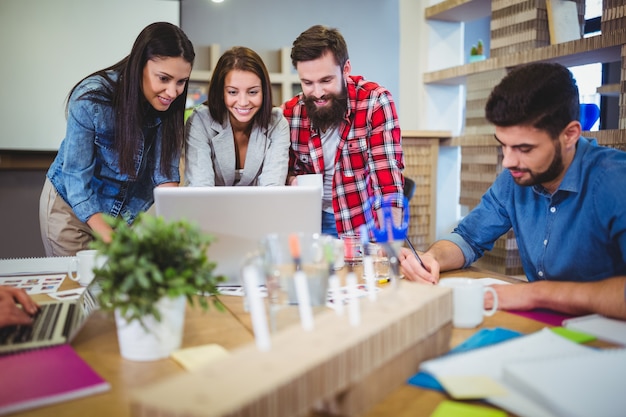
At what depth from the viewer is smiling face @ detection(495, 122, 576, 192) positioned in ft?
4.62

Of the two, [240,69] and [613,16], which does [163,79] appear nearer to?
[240,69]

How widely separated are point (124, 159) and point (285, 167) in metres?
0.58

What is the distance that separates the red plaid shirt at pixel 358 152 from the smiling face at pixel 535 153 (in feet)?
3.08

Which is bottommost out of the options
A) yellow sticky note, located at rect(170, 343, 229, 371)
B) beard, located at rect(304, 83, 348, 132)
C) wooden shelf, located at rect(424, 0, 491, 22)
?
yellow sticky note, located at rect(170, 343, 229, 371)

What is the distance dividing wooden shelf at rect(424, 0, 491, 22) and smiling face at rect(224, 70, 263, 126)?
2.18 metres

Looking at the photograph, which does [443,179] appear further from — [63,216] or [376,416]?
[376,416]

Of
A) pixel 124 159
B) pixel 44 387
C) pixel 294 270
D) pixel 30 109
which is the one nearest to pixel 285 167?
pixel 124 159

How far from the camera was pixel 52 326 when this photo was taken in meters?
1.06

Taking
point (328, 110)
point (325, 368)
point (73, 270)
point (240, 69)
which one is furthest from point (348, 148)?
point (325, 368)

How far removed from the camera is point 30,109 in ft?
11.3

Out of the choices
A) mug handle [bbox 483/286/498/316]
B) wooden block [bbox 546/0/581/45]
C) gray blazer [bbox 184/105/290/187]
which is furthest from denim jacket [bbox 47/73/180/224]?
wooden block [bbox 546/0/581/45]

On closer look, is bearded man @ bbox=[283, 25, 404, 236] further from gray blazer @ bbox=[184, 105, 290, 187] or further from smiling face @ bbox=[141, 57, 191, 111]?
smiling face @ bbox=[141, 57, 191, 111]

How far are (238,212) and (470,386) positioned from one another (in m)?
0.70

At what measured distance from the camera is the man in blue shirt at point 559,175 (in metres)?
1.39
